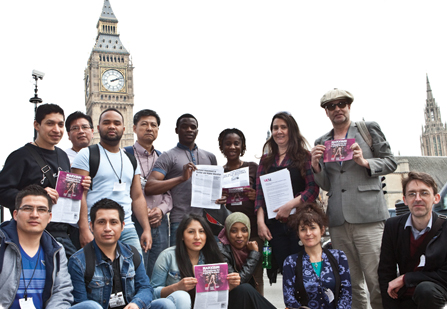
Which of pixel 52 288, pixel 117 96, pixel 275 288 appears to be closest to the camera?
pixel 52 288

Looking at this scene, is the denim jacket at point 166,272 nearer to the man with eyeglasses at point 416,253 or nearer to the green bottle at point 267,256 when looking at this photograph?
the green bottle at point 267,256

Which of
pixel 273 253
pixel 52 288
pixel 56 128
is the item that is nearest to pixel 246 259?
pixel 273 253

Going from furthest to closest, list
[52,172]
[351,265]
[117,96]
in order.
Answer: [117,96], [351,265], [52,172]

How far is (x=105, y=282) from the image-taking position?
12.2 feet

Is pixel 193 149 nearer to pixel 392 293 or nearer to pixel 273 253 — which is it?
pixel 273 253

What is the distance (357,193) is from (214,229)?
169 cm

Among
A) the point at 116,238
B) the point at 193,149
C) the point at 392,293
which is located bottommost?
the point at 392,293

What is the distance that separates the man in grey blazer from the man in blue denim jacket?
1.98 m

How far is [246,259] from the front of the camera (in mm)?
4559

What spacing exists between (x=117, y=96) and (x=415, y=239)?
85891 millimetres

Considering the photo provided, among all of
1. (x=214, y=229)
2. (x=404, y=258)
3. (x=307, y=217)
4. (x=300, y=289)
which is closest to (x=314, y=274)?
(x=300, y=289)

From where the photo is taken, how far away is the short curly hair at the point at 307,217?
4223mm

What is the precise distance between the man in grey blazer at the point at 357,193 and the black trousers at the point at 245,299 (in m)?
1.06

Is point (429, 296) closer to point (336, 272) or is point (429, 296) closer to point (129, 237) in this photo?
point (336, 272)
